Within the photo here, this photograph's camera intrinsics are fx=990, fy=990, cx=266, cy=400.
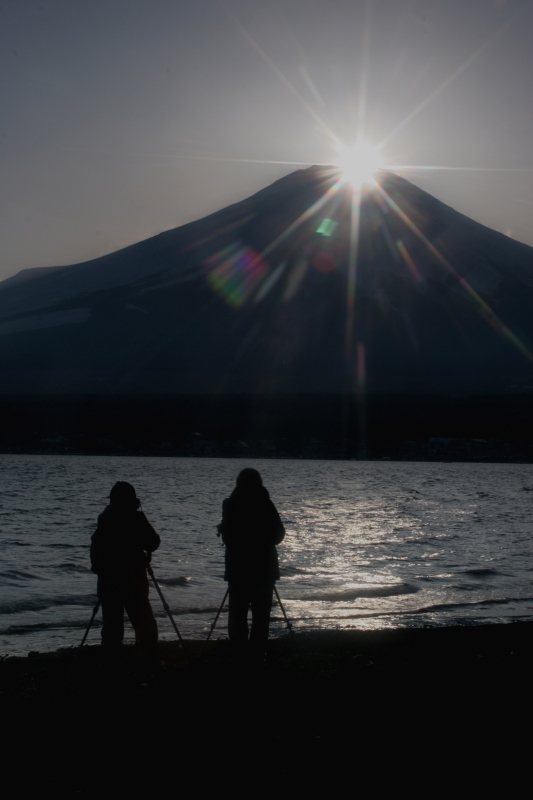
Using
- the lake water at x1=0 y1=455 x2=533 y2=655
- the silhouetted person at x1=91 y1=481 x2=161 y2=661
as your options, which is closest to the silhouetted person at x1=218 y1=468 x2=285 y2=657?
the silhouetted person at x1=91 y1=481 x2=161 y2=661

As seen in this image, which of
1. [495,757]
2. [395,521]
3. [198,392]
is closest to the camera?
[495,757]

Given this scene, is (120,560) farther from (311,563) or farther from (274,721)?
(311,563)

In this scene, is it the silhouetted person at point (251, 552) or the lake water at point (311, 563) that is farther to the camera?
the lake water at point (311, 563)

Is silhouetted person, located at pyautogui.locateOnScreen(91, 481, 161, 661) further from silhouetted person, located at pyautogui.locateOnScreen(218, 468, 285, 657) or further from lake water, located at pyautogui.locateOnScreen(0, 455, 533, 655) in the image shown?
lake water, located at pyautogui.locateOnScreen(0, 455, 533, 655)

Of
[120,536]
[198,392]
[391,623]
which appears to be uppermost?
[198,392]

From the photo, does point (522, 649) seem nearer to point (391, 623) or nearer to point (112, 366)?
point (391, 623)

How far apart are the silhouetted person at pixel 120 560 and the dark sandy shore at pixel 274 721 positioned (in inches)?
20.6

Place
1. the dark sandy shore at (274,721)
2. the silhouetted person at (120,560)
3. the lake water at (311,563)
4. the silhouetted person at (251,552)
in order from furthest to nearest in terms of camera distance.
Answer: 1. the lake water at (311,563)
2. the silhouetted person at (251,552)
3. the silhouetted person at (120,560)
4. the dark sandy shore at (274,721)

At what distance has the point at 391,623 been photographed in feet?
47.9

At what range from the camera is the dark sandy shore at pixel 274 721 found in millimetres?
6270

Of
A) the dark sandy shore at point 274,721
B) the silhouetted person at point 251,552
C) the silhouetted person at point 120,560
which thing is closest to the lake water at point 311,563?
the silhouetted person at point 120,560

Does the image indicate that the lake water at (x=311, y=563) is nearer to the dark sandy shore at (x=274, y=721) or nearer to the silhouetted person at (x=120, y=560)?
the silhouetted person at (x=120, y=560)

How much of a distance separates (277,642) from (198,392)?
161 metres

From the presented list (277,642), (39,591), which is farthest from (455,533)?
(277,642)
